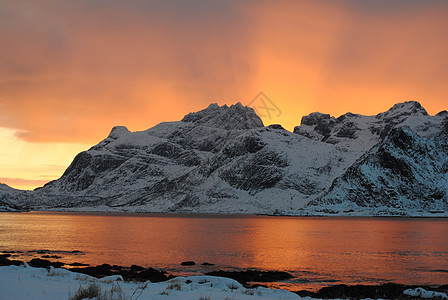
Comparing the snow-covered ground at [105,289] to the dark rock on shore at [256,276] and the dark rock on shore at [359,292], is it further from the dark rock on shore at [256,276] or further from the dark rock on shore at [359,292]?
the dark rock on shore at [256,276]

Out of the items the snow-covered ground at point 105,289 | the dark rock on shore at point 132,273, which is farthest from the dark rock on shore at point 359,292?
the dark rock on shore at point 132,273

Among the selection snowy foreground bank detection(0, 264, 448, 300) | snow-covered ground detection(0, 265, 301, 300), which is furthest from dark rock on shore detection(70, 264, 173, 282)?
snowy foreground bank detection(0, 264, 448, 300)

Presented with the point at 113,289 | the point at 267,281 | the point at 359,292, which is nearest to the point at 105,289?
the point at 113,289

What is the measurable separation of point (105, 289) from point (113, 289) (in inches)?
38.3

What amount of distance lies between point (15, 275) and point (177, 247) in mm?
53402

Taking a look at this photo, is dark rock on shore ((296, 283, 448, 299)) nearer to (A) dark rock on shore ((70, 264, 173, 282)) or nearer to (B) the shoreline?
(B) the shoreline

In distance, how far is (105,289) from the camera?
2244 cm

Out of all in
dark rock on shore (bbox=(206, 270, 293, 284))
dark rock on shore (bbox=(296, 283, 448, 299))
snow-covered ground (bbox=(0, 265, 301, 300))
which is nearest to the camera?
snow-covered ground (bbox=(0, 265, 301, 300))

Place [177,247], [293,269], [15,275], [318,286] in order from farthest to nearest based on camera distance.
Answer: [177,247]
[293,269]
[318,286]
[15,275]

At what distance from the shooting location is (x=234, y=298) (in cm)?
2222

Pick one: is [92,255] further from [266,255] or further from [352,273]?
[352,273]

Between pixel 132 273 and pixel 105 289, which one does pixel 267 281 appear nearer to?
pixel 132 273

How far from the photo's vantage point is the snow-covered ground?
19834mm

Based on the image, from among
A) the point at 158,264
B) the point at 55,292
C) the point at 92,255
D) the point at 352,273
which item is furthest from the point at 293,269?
the point at 55,292
